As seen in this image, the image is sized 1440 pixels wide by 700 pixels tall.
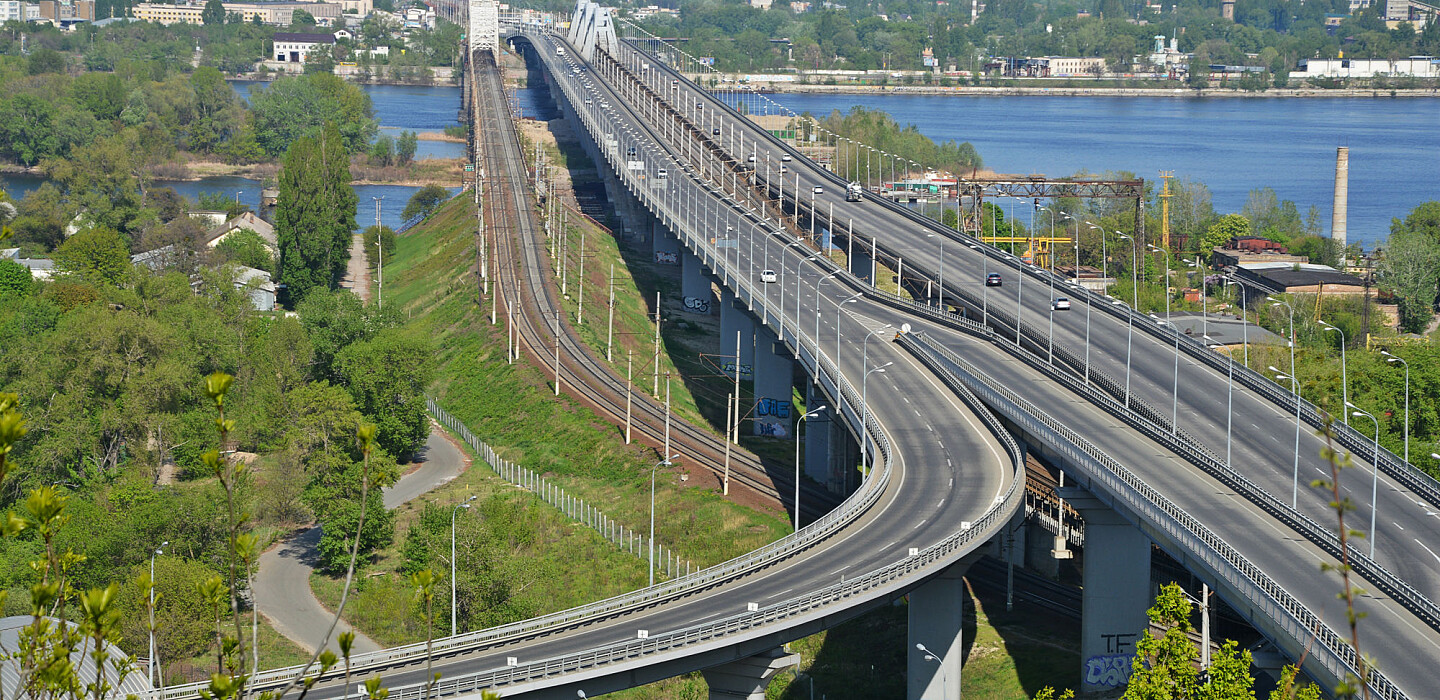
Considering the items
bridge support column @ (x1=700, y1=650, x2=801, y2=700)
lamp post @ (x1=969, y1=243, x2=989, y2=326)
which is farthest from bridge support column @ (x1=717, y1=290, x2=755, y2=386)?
bridge support column @ (x1=700, y1=650, x2=801, y2=700)

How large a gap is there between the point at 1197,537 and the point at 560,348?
62800 mm

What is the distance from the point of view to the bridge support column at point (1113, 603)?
5738 cm

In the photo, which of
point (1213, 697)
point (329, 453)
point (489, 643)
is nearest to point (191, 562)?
point (329, 453)

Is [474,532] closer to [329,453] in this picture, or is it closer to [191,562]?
[191,562]

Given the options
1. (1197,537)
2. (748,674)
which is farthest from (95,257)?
(1197,537)

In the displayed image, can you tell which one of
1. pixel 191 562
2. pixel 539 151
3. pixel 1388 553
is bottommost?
pixel 191 562

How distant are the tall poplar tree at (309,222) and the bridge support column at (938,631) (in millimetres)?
83785

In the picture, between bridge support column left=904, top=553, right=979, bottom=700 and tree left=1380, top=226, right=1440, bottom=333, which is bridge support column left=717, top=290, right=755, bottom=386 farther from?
tree left=1380, top=226, right=1440, bottom=333

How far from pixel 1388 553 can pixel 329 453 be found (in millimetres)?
51624

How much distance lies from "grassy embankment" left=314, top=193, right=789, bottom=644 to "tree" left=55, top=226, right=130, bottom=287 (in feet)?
87.1

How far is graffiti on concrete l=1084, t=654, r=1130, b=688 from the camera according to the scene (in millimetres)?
57219

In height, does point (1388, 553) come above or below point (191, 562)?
above

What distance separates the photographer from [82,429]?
8125 cm

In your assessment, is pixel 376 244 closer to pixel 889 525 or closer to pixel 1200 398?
pixel 1200 398
